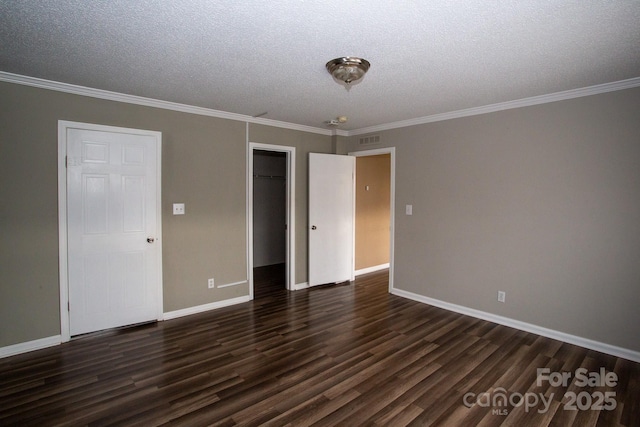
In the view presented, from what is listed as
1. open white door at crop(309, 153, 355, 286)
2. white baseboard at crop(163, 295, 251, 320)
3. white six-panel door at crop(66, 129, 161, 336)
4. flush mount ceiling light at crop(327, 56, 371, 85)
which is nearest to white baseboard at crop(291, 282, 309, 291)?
open white door at crop(309, 153, 355, 286)

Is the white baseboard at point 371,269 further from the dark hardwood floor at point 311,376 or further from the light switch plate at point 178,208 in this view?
the light switch plate at point 178,208

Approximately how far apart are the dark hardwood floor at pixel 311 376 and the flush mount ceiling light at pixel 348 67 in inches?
94.8

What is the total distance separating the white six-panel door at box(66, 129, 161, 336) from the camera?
3.29 meters

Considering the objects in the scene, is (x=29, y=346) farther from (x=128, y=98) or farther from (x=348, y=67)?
(x=348, y=67)

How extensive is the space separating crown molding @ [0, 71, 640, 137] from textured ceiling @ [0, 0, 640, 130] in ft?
0.33

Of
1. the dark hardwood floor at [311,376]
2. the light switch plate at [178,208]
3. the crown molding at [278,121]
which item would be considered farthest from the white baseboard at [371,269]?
the light switch plate at [178,208]

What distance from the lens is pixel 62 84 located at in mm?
3125

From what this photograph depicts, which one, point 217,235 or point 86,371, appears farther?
point 217,235

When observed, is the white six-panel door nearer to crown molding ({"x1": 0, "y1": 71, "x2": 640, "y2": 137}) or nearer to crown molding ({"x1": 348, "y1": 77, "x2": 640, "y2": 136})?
crown molding ({"x1": 0, "y1": 71, "x2": 640, "y2": 137})

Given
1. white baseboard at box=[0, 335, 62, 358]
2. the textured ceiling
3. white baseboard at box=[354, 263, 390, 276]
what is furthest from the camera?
white baseboard at box=[354, 263, 390, 276]

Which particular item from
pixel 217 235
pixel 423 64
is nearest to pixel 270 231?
pixel 217 235

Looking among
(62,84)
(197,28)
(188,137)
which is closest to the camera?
(197,28)

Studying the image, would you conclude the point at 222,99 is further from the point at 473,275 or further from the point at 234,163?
the point at 473,275

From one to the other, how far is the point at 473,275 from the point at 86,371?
4.05 m
